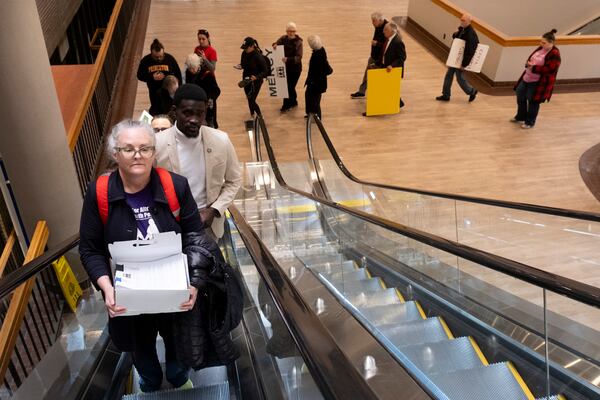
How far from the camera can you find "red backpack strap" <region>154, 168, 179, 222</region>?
2084mm

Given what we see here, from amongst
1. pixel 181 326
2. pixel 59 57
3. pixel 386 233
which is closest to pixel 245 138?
pixel 386 233

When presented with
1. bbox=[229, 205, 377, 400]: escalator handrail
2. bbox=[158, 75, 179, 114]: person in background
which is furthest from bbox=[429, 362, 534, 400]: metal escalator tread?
bbox=[158, 75, 179, 114]: person in background

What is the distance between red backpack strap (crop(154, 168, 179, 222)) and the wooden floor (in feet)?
18.3

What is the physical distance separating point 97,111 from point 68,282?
3.61 m

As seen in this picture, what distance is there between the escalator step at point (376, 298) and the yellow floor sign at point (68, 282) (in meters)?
2.22

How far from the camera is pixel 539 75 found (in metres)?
8.17

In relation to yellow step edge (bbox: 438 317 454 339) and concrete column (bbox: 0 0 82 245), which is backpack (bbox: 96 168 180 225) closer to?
yellow step edge (bbox: 438 317 454 339)

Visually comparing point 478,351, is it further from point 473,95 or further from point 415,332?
point 473,95

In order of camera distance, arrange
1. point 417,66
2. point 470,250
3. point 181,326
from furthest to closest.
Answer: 1. point 417,66
2. point 470,250
3. point 181,326

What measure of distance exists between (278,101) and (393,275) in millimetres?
6105

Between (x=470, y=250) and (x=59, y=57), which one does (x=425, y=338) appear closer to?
(x=470, y=250)

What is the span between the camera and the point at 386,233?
4867 millimetres

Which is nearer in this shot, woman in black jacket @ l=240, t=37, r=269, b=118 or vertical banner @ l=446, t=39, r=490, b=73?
woman in black jacket @ l=240, t=37, r=269, b=118

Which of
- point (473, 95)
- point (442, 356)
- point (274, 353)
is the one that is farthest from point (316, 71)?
point (274, 353)
